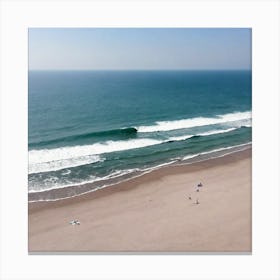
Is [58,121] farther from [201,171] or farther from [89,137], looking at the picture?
[201,171]

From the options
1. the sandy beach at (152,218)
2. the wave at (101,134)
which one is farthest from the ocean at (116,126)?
the sandy beach at (152,218)

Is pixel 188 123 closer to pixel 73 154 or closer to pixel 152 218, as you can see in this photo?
pixel 73 154

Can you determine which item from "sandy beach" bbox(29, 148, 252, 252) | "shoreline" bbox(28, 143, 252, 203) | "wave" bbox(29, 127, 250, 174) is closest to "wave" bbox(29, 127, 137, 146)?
"wave" bbox(29, 127, 250, 174)

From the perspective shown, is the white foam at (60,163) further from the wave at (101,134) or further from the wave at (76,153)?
the wave at (101,134)

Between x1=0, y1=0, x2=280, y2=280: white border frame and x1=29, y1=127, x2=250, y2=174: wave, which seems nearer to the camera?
x1=0, y1=0, x2=280, y2=280: white border frame

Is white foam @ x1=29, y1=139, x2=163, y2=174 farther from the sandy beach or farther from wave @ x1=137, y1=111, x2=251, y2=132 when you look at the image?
the sandy beach
